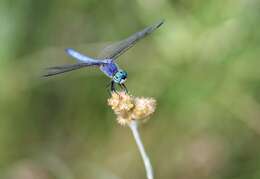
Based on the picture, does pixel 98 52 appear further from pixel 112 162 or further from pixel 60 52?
pixel 112 162

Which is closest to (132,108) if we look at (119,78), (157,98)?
(119,78)

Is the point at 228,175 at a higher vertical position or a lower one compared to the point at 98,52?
lower

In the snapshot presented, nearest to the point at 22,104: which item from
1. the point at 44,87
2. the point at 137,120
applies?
the point at 44,87

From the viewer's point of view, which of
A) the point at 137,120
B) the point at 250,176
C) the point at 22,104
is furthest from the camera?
the point at 22,104

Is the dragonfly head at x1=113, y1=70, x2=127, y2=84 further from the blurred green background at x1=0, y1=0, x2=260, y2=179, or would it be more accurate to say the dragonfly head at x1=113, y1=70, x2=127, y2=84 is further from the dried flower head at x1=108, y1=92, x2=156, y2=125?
the blurred green background at x1=0, y1=0, x2=260, y2=179

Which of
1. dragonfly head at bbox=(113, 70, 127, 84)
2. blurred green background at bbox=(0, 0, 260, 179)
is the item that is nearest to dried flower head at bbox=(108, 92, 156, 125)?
dragonfly head at bbox=(113, 70, 127, 84)
